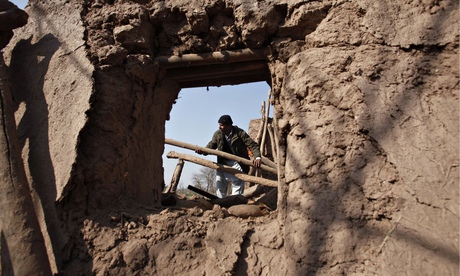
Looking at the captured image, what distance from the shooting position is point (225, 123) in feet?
15.4

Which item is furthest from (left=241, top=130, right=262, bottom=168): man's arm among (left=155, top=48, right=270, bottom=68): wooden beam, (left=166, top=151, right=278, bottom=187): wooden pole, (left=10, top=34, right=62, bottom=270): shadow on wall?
(left=10, top=34, right=62, bottom=270): shadow on wall

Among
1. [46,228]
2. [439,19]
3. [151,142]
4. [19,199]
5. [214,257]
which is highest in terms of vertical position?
[439,19]

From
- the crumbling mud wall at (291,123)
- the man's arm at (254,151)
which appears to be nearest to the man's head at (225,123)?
the man's arm at (254,151)

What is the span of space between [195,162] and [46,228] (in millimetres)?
2624

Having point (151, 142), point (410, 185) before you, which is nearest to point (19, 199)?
point (151, 142)

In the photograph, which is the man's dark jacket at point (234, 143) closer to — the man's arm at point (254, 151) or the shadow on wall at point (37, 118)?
the man's arm at point (254, 151)

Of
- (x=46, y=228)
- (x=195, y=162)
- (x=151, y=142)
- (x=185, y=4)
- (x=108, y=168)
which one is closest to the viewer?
(x=46, y=228)

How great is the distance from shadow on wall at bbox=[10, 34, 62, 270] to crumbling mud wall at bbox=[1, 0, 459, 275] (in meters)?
0.01

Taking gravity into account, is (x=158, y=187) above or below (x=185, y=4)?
below

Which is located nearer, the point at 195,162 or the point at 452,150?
the point at 452,150

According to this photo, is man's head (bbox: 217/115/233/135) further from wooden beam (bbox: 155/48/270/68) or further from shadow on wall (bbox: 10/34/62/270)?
shadow on wall (bbox: 10/34/62/270)

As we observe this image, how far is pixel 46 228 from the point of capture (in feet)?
7.32

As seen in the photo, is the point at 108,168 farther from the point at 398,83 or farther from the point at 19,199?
the point at 398,83

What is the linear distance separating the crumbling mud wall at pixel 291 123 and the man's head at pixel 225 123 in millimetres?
1708
